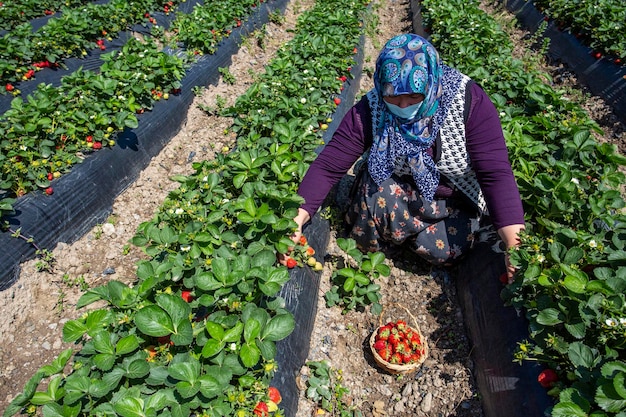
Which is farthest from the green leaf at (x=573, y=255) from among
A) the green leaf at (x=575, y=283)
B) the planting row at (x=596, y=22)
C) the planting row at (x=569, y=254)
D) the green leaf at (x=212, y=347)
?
the planting row at (x=596, y=22)

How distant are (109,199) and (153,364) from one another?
2.32m

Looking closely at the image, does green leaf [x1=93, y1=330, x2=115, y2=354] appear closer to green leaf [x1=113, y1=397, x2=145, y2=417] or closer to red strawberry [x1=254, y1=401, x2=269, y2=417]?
green leaf [x1=113, y1=397, x2=145, y2=417]

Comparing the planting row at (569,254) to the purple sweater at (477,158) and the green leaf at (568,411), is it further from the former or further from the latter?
the purple sweater at (477,158)

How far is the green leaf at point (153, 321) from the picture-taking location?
63.7 inches

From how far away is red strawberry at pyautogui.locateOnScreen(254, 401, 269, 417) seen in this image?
1658 mm

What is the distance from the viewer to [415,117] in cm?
233

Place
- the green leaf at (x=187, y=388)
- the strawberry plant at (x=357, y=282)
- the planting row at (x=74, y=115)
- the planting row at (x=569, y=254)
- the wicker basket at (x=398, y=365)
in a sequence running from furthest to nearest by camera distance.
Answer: the planting row at (x=74, y=115) → the strawberry plant at (x=357, y=282) → the wicker basket at (x=398, y=365) → the planting row at (x=569, y=254) → the green leaf at (x=187, y=388)

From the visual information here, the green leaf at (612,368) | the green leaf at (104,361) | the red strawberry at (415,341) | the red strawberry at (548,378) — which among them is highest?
the green leaf at (612,368)

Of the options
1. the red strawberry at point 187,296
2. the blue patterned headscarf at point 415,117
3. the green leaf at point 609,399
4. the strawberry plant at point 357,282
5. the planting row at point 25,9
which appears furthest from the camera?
the planting row at point 25,9

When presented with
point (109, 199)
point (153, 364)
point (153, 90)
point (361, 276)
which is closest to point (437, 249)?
point (361, 276)

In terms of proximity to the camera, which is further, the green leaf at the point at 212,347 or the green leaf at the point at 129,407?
the green leaf at the point at 212,347

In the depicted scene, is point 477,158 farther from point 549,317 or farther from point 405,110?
point 549,317

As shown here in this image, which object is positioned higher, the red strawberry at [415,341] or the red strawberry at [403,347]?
the red strawberry at [415,341]

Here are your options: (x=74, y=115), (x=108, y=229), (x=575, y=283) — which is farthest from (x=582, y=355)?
(x=74, y=115)
